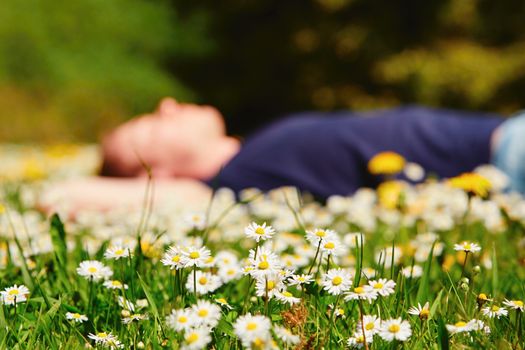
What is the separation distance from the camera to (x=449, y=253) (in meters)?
1.73

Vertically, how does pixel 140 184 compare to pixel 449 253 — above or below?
below

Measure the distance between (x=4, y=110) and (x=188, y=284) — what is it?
1123 centimetres

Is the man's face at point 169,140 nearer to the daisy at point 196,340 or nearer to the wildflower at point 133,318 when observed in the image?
the wildflower at point 133,318

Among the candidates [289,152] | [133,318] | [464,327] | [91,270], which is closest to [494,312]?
[464,327]

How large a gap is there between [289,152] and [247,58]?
328 inches

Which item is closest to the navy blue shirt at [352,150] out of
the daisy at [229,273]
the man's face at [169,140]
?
the man's face at [169,140]

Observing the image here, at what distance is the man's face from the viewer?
3275mm

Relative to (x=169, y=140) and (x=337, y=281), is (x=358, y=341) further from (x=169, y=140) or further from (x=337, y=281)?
(x=169, y=140)

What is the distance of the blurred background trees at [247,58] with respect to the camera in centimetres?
942

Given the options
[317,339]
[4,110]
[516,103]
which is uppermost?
[317,339]

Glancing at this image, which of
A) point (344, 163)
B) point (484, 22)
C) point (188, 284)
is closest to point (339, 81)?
point (484, 22)

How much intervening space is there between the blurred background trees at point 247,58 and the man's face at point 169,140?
6.39 metres

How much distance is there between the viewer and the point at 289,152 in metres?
3.30

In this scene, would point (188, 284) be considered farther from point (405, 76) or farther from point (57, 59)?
point (57, 59)
